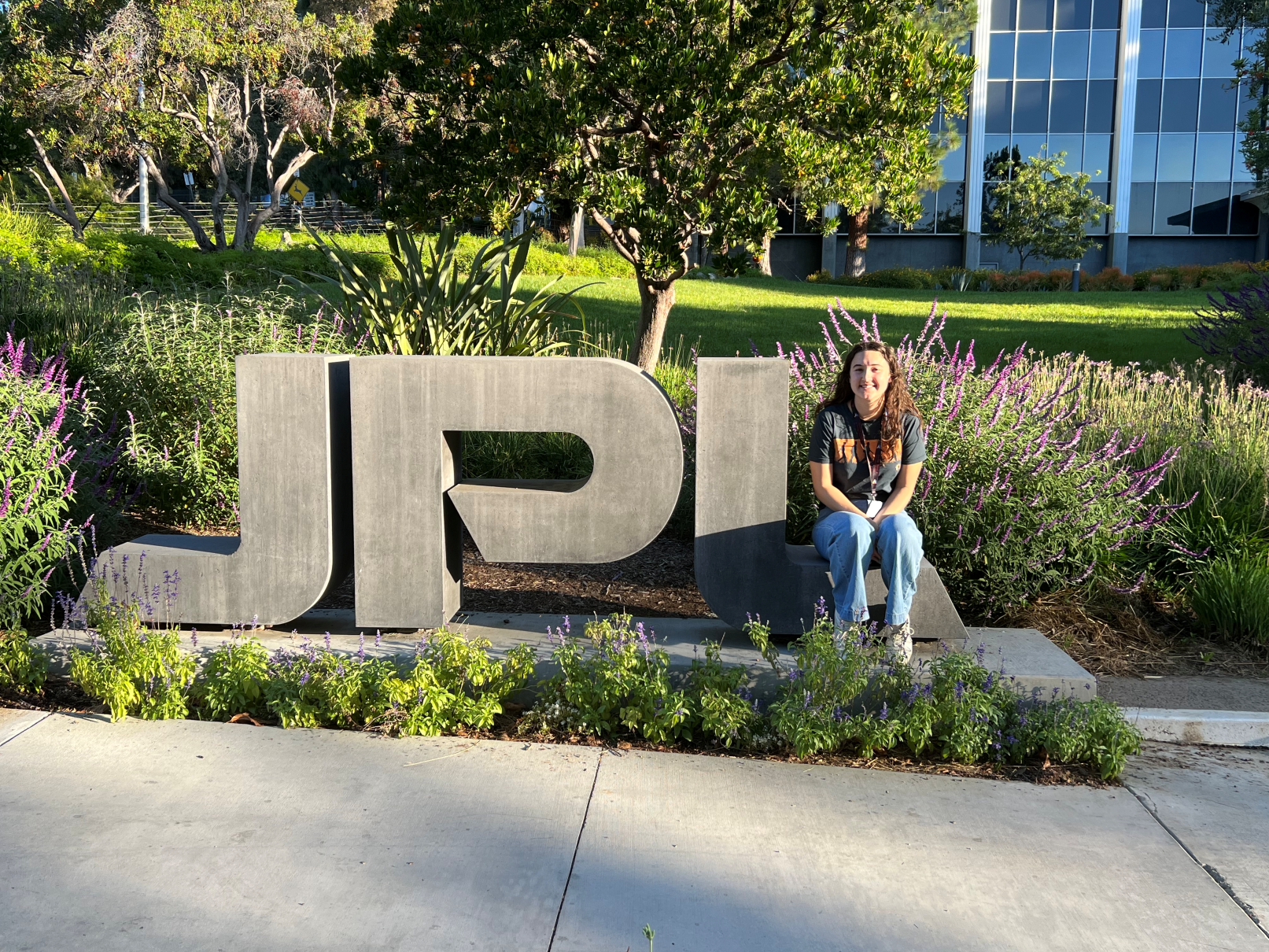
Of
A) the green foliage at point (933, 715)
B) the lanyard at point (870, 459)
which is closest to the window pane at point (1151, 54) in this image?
the lanyard at point (870, 459)

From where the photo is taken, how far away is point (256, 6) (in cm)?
2373

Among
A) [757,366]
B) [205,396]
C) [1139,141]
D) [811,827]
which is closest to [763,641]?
[811,827]

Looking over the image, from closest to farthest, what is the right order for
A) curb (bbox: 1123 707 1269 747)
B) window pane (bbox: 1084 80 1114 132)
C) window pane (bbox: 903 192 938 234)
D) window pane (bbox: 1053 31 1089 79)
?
curb (bbox: 1123 707 1269 747) < window pane (bbox: 1053 31 1089 79) < window pane (bbox: 1084 80 1114 132) < window pane (bbox: 903 192 938 234)

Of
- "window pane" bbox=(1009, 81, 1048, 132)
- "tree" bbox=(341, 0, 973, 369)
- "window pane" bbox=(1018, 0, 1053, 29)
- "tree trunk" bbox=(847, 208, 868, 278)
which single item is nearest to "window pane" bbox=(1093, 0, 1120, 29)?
"window pane" bbox=(1018, 0, 1053, 29)

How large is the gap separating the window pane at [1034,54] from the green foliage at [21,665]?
3745 cm

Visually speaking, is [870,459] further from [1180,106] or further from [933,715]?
[1180,106]

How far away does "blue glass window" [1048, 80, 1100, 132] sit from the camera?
35594mm

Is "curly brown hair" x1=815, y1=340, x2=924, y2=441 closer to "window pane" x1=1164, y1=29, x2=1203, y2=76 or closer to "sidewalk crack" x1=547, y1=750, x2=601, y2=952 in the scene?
"sidewalk crack" x1=547, y1=750, x2=601, y2=952

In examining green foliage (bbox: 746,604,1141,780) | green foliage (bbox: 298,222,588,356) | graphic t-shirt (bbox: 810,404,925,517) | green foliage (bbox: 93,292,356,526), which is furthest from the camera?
green foliage (bbox: 298,222,588,356)

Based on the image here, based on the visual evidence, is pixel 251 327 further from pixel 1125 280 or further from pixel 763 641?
pixel 1125 280

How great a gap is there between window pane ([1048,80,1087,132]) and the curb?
118 ft

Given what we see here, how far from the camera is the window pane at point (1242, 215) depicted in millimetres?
35750

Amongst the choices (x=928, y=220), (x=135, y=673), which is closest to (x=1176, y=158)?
(x=928, y=220)

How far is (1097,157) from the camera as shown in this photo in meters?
36.2
